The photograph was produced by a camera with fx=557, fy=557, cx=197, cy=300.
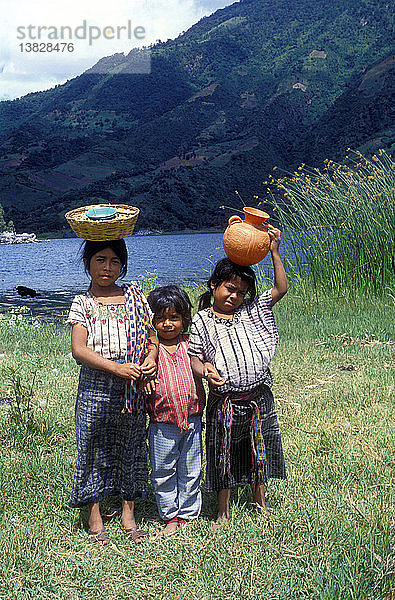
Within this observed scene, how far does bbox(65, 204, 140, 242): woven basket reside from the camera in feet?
8.13

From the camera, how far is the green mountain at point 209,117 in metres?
56.4

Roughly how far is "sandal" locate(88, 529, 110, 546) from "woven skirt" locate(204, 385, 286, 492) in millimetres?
526

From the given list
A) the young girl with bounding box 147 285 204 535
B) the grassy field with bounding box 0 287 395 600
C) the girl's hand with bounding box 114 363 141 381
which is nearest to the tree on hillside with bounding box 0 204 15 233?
the grassy field with bounding box 0 287 395 600

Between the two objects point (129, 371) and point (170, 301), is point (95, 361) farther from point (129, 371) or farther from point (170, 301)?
point (170, 301)

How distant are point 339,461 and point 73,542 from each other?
1.61 m

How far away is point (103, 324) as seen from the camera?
2545 mm

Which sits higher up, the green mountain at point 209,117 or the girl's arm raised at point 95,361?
the green mountain at point 209,117

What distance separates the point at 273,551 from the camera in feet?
7.89

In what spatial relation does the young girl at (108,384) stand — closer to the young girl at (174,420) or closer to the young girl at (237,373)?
the young girl at (174,420)

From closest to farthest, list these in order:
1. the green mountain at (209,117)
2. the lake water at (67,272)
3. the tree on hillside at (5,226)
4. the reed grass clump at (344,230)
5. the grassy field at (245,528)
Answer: the grassy field at (245,528)
the reed grass clump at (344,230)
the lake water at (67,272)
the tree on hillside at (5,226)
the green mountain at (209,117)

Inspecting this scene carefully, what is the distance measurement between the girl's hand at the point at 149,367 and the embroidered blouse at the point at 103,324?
0.11 meters

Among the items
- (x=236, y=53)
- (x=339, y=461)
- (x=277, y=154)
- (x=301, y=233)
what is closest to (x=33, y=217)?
(x=277, y=154)

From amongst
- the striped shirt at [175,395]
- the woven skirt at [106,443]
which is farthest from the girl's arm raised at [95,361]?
the striped shirt at [175,395]

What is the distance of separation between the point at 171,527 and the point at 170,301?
3.57 feet
